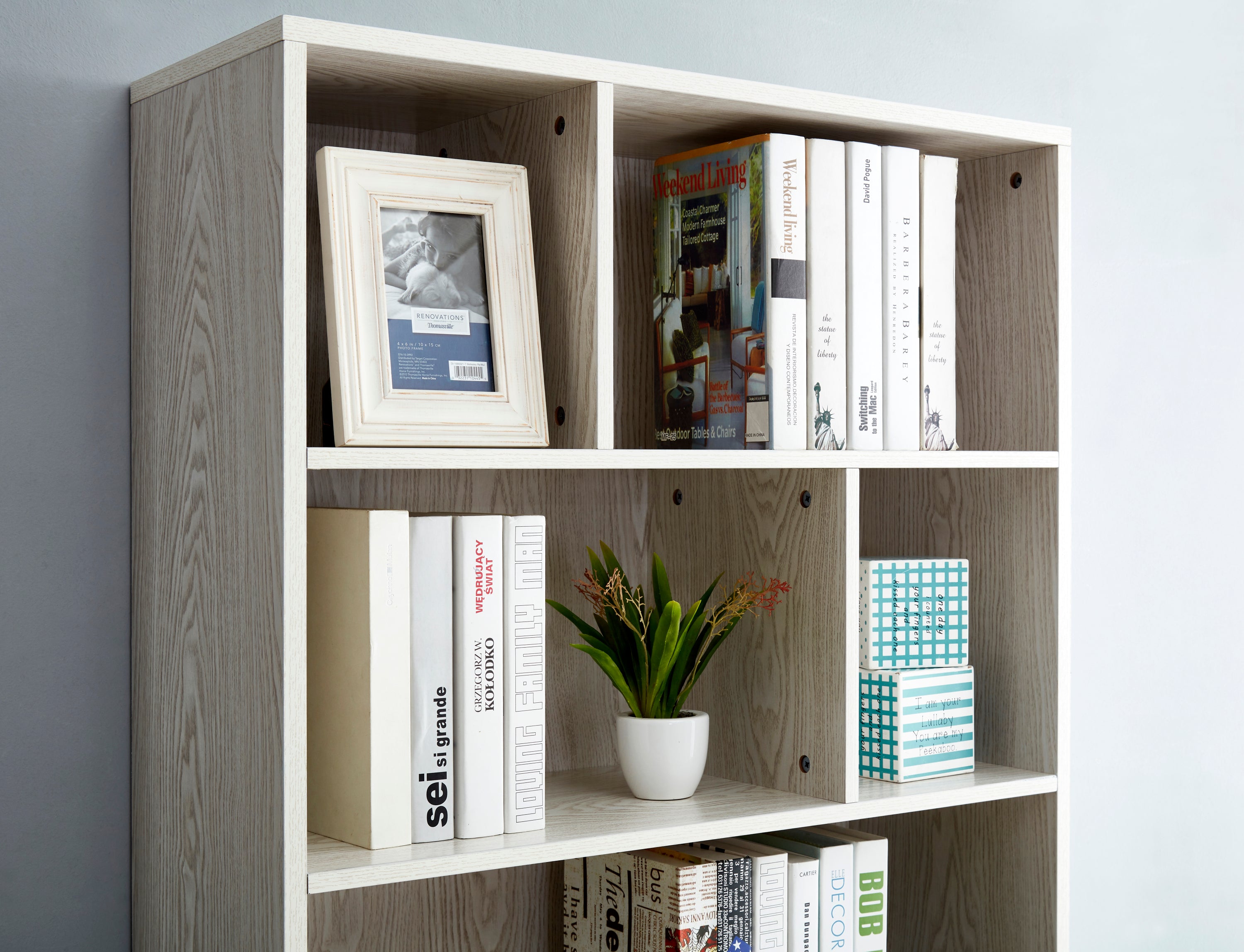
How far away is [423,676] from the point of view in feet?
3.75

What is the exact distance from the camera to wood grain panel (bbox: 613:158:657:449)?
1573 millimetres

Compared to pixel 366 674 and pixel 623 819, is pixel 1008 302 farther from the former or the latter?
pixel 366 674

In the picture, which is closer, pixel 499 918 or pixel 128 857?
pixel 128 857

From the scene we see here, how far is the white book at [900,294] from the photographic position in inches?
54.9

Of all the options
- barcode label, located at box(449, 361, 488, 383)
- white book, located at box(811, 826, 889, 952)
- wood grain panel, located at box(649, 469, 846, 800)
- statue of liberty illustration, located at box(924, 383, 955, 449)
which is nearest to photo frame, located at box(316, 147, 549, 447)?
barcode label, located at box(449, 361, 488, 383)

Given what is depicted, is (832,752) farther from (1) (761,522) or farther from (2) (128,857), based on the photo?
(2) (128,857)

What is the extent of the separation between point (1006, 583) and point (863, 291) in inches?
16.8

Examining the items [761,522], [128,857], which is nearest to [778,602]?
[761,522]

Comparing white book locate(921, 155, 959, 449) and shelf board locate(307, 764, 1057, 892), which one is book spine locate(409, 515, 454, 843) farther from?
white book locate(921, 155, 959, 449)

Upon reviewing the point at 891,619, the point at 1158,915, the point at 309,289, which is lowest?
the point at 1158,915

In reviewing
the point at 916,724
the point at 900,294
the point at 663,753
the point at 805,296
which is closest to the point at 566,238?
the point at 805,296

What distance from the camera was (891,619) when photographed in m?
1.50

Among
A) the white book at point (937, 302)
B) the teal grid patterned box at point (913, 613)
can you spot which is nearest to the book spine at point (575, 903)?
the teal grid patterned box at point (913, 613)

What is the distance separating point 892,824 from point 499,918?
1.78 ft
